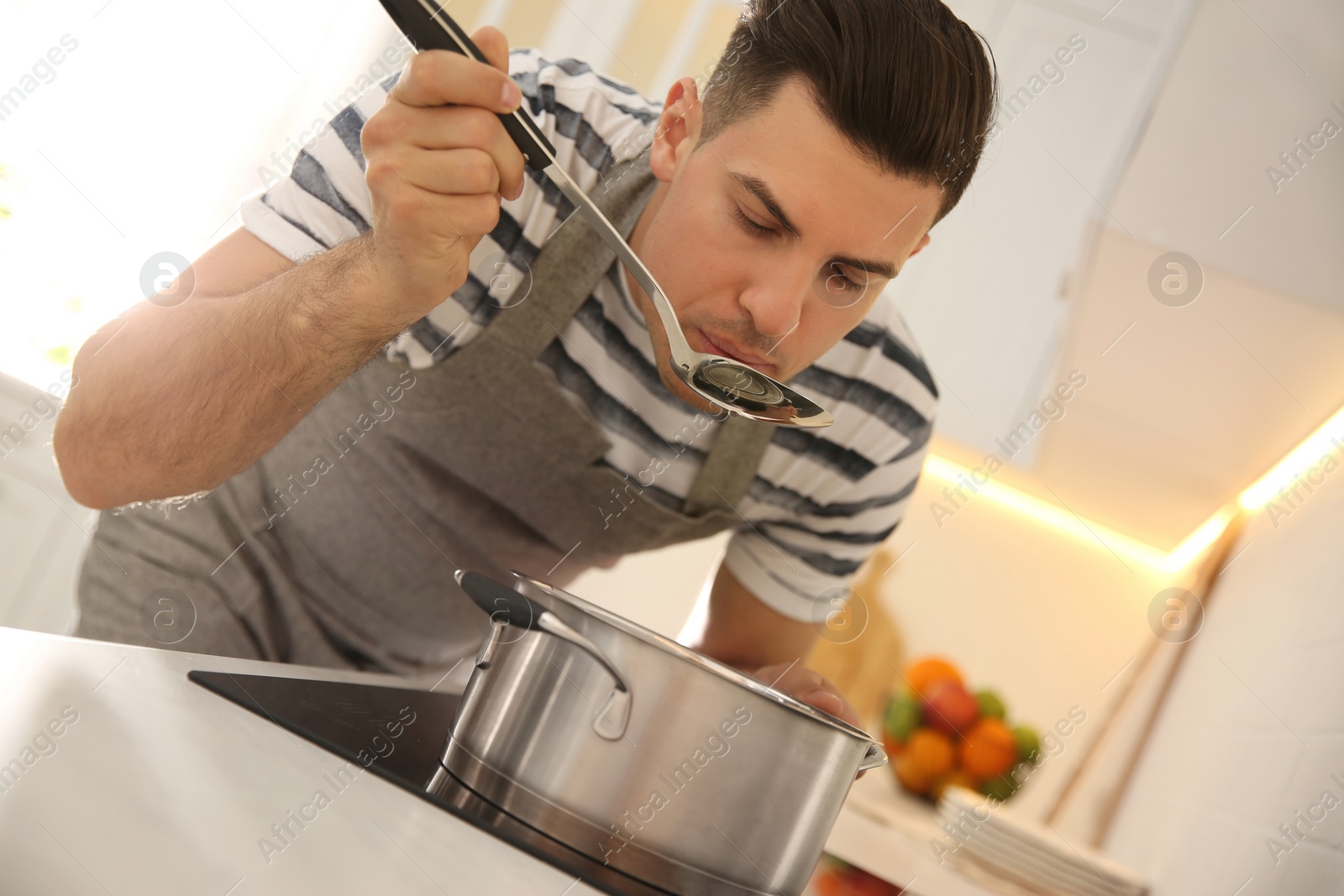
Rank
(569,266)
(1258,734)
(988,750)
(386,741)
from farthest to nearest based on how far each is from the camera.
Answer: (988,750) < (1258,734) < (569,266) < (386,741)

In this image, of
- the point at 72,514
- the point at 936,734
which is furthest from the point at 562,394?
the point at 72,514

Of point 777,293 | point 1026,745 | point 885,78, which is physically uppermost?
point 885,78

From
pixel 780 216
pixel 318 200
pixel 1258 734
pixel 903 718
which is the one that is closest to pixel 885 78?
pixel 780 216

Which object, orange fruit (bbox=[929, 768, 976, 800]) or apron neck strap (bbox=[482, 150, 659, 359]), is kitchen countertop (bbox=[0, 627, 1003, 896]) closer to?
apron neck strap (bbox=[482, 150, 659, 359])

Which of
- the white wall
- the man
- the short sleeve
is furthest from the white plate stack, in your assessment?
the short sleeve

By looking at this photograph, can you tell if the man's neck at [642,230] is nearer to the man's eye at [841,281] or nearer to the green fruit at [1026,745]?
the man's eye at [841,281]

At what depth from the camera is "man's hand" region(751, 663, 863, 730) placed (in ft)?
1.75

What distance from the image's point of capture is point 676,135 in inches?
24.4

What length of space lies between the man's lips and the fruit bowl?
85cm

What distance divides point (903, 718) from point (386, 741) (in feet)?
3.43

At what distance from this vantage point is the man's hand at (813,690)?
535 mm

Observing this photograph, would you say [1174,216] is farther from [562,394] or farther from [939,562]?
[939,562]

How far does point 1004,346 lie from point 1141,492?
0.92 ft

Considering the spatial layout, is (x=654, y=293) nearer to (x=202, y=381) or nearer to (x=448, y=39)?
(x=448, y=39)
